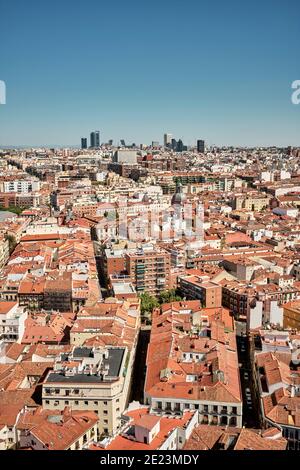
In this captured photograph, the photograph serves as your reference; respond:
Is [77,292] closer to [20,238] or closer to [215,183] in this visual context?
[20,238]

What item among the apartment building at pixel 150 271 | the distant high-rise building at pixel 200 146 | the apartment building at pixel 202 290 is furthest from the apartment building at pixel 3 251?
the distant high-rise building at pixel 200 146

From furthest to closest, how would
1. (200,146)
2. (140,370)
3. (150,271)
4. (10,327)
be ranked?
1. (200,146)
2. (150,271)
3. (10,327)
4. (140,370)

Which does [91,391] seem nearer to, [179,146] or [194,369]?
[194,369]

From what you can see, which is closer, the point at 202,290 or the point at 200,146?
the point at 202,290

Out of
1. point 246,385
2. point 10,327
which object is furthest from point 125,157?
point 246,385

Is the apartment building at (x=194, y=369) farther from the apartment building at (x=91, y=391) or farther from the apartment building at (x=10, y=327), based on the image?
the apartment building at (x=10, y=327)

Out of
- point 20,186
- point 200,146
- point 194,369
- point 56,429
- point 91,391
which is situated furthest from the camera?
point 200,146

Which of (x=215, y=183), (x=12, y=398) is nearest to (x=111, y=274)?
(x=12, y=398)

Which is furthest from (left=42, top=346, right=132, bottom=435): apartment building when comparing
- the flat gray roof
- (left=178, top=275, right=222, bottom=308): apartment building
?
(left=178, top=275, right=222, bottom=308): apartment building

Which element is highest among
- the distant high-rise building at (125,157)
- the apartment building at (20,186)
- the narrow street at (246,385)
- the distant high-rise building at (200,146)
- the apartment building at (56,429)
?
the distant high-rise building at (200,146)

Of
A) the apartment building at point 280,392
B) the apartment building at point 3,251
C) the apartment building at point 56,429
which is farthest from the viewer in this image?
the apartment building at point 3,251

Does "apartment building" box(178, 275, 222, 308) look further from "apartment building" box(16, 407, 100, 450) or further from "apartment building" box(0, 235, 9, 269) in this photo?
"apartment building" box(0, 235, 9, 269)
